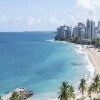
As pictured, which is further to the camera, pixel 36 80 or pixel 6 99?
pixel 36 80

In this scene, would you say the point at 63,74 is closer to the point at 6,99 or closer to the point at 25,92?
the point at 25,92

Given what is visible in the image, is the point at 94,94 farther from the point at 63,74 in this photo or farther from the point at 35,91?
the point at 63,74

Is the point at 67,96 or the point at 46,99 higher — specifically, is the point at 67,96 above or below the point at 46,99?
above

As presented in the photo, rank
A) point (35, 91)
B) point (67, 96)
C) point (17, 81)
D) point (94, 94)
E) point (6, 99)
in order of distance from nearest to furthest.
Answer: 1. point (67, 96)
2. point (6, 99)
3. point (94, 94)
4. point (35, 91)
5. point (17, 81)

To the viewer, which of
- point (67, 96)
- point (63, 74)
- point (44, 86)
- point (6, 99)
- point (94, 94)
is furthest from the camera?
point (63, 74)

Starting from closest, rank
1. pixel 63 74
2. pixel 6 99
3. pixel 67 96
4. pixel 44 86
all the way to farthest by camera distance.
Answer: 1. pixel 67 96
2. pixel 6 99
3. pixel 44 86
4. pixel 63 74

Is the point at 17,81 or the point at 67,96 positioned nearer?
the point at 67,96

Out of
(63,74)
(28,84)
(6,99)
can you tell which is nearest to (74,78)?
(63,74)

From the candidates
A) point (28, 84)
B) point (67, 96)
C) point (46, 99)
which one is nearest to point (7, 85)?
point (28, 84)

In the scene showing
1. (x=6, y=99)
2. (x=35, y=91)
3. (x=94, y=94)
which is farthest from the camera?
(x=35, y=91)
